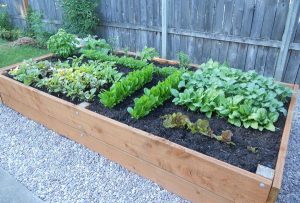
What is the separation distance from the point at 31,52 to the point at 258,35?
476 cm

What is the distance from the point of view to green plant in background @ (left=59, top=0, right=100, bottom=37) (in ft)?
17.4

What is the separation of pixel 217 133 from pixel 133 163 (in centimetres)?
81

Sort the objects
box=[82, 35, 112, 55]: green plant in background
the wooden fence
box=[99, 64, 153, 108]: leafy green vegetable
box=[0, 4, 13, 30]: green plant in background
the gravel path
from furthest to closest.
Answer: box=[0, 4, 13, 30]: green plant in background → box=[82, 35, 112, 55]: green plant in background → the wooden fence → box=[99, 64, 153, 108]: leafy green vegetable → the gravel path

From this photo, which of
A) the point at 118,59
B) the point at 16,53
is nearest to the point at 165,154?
the point at 118,59

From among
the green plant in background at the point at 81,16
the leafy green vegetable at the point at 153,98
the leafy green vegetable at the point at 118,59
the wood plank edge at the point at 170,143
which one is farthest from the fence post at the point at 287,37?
the green plant in background at the point at 81,16

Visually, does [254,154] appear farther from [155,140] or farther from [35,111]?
[35,111]

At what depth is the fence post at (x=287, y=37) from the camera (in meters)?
3.52

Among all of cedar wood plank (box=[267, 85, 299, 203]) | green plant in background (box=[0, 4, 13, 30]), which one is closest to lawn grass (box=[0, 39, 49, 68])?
green plant in background (box=[0, 4, 13, 30])

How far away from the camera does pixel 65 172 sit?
2422mm

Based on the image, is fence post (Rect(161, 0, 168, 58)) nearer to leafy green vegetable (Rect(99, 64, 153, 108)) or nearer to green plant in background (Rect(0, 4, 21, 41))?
leafy green vegetable (Rect(99, 64, 153, 108))

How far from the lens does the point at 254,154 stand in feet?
6.19

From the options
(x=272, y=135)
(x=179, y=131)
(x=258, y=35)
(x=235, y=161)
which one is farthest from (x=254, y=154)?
(x=258, y=35)

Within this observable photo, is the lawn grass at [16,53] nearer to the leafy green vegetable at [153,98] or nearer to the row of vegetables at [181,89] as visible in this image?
the row of vegetables at [181,89]

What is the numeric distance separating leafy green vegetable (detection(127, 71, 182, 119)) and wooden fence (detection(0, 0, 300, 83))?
1.96 m
